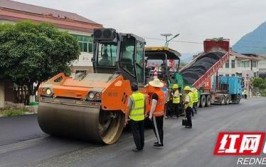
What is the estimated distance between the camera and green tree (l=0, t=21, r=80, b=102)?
22516 millimetres

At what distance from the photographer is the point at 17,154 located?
403 inches

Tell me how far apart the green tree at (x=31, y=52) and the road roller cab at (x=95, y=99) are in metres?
9.74

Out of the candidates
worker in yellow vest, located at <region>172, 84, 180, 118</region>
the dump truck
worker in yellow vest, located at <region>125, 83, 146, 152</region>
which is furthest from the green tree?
worker in yellow vest, located at <region>125, 83, 146, 152</region>

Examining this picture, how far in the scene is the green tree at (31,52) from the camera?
2252 cm

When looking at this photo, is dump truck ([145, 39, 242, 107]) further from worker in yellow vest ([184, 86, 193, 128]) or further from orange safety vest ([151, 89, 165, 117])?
orange safety vest ([151, 89, 165, 117])

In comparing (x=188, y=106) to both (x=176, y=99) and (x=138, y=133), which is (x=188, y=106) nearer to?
(x=176, y=99)

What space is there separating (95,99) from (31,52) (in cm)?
1205

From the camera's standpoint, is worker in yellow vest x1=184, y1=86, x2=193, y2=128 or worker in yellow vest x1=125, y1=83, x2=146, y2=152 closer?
worker in yellow vest x1=125, y1=83, x2=146, y2=152

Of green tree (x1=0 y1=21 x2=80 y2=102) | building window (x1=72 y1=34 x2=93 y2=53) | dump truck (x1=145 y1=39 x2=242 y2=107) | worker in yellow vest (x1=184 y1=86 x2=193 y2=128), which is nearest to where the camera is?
worker in yellow vest (x1=184 y1=86 x2=193 y2=128)

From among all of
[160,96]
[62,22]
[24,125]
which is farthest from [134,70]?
[62,22]

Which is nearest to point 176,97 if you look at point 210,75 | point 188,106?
point 188,106

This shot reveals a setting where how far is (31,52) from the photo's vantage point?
2250cm

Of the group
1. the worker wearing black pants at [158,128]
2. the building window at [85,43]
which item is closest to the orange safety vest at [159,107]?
the worker wearing black pants at [158,128]

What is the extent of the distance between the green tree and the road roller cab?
9740 mm
